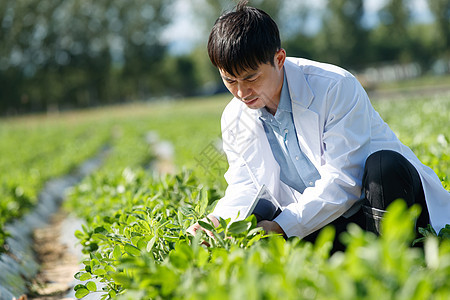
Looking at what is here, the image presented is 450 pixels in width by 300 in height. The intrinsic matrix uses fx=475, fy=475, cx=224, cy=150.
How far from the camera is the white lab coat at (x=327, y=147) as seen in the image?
2006mm

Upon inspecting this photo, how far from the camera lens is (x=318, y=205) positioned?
2.00 metres

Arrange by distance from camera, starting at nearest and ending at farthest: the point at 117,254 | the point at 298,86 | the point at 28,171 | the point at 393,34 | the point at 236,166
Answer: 1. the point at 117,254
2. the point at 298,86
3. the point at 236,166
4. the point at 28,171
5. the point at 393,34

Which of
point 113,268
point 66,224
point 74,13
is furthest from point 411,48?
point 113,268

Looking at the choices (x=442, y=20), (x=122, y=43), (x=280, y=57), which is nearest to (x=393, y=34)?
(x=442, y=20)

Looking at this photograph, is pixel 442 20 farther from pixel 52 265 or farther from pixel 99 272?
pixel 99 272

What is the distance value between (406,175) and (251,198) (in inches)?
27.0

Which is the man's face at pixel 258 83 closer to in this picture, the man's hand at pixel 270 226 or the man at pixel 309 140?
the man at pixel 309 140

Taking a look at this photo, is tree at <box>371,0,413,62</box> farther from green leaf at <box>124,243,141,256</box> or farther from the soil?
green leaf at <box>124,243,141,256</box>

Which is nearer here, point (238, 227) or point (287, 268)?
point (287, 268)

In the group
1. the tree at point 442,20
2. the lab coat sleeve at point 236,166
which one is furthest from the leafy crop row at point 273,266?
the tree at point 442,20

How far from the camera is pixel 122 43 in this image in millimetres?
44594

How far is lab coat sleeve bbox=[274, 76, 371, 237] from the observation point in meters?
2.00

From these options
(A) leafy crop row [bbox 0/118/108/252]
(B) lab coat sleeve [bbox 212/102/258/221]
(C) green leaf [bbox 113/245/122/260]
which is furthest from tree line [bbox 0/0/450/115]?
(C) green leaf [bbox 113/245/122/260]

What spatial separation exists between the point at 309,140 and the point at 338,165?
22 centimetres
